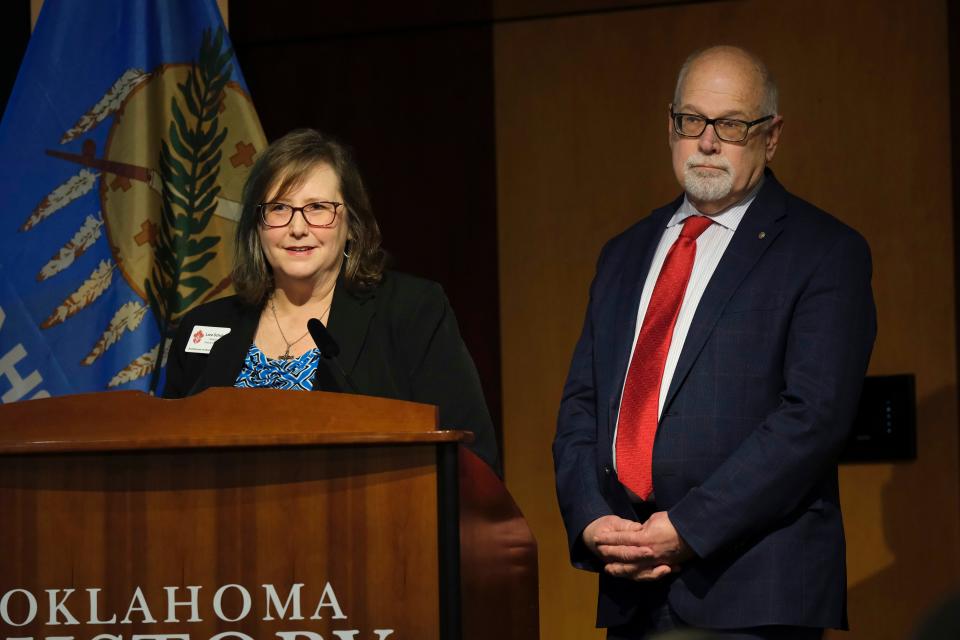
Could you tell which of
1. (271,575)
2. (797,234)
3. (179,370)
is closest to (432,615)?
(271,575)

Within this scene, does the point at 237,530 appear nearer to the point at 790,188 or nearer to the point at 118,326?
the point at 118,326

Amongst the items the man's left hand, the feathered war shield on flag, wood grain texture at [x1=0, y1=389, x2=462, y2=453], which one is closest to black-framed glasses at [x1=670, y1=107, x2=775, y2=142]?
the man's left hand

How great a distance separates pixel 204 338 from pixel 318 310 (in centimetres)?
26

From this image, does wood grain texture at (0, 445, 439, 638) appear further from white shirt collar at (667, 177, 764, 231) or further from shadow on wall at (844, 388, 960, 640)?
shadow on wall at (844, 388, 960, 640)

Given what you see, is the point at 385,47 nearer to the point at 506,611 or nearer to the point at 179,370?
the point at 179,370

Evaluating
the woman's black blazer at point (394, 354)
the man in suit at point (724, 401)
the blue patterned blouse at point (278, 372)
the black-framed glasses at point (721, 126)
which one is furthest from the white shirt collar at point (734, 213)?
the blue patterned blouse at point (278, 372)

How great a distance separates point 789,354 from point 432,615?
930 millimetres

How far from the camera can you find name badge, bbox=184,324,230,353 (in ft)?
9.51

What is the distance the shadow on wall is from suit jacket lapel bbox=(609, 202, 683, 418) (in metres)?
1.66

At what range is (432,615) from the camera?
6.05ft

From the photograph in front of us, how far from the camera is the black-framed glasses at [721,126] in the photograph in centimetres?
260

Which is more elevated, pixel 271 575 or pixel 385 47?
pixel 385 47

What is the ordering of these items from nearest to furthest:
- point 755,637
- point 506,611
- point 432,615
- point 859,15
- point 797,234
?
point 432,615 < point 506,611 < point 755,637 < point 797,234 < point 859,15

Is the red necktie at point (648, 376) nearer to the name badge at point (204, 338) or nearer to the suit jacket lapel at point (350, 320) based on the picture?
→ the suit jacket lapel at point (350, 320)
